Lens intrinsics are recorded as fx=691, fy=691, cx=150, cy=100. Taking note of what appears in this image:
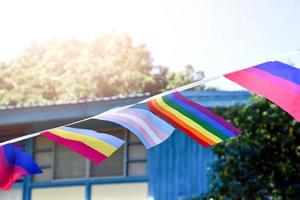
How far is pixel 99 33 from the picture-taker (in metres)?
40.2

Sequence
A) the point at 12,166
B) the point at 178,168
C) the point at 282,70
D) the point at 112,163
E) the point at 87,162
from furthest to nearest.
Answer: the point at 87,162
the point at 112,163
the point at 178,168
the point at 12,166
the point at 282,70

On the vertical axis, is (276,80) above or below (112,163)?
above

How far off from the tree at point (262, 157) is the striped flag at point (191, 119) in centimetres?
506

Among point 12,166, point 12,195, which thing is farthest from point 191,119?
point 12,195

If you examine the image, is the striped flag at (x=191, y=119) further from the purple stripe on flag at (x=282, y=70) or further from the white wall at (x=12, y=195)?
the white wall at (x=12, y=195)

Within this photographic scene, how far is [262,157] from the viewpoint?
10.4 metres

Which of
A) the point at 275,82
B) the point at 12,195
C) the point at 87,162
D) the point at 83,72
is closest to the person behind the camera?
the point at 275,82

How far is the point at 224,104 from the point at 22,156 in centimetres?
656

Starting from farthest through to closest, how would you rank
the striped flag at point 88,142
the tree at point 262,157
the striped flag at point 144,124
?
the tree at point 262,157 → the striped flag at point 88,142 → the striped flag at point 144,124

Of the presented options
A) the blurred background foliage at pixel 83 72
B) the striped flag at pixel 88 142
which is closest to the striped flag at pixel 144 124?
the striped flag at pixel 88 142

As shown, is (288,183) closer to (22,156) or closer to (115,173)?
(115,173)

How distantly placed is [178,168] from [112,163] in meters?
1.40

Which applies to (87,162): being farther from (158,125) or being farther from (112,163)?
(158,125)

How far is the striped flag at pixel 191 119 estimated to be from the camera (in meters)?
5.27
